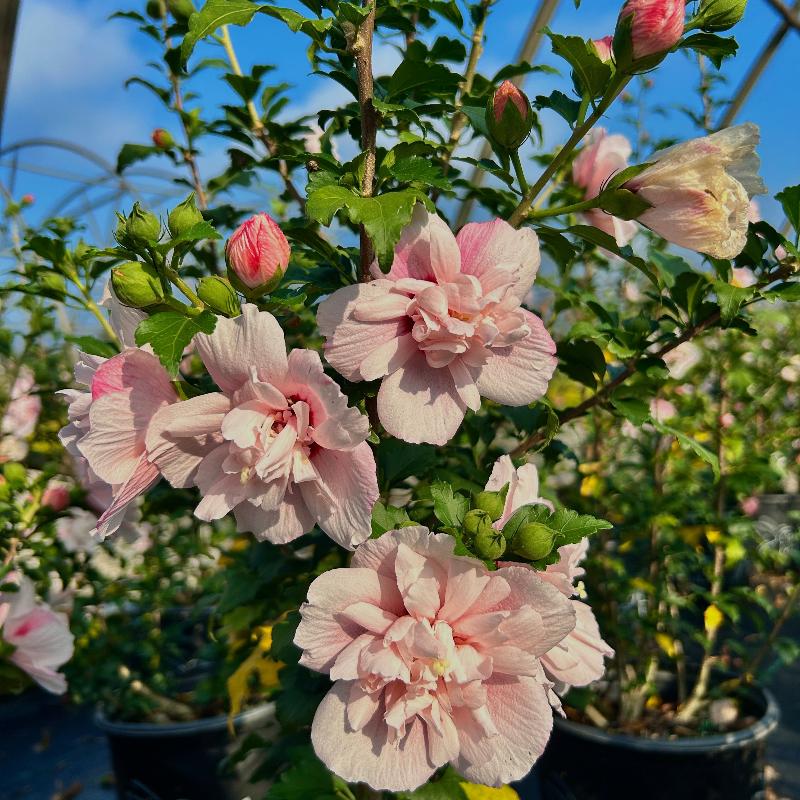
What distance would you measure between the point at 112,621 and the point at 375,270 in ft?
5.66

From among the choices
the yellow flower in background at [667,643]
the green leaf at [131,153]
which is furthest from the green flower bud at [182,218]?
the yellow flower in background at [667,643]

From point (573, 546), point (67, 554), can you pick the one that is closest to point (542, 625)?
point (573, 546)

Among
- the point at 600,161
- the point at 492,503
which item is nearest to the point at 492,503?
the point at 492,503

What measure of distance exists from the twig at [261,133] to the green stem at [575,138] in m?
0.41

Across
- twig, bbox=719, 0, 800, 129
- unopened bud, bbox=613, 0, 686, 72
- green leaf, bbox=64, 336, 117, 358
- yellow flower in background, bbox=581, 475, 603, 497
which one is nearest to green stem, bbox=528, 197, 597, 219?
unopened bud, bbox=613, 0, 686, 72

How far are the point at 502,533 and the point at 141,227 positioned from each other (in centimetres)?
38

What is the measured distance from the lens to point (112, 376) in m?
0.58

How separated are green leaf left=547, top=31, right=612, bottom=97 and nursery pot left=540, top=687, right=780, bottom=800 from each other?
1.42 m

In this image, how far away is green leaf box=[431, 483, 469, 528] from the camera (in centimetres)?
60

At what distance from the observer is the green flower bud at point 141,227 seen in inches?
22.3

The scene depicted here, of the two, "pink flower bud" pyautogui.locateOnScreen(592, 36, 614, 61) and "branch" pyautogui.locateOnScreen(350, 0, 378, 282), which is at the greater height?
"pink flower bud" pyautogui.locateOnScreen(592, 36, 614, 61)

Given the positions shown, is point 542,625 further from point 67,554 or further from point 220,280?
point 67,554

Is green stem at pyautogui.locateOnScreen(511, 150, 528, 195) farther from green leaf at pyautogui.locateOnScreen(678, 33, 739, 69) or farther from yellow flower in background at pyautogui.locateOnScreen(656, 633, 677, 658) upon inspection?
yellow flower in background at pyautogui.locateOnScreen(656, 633, 677, 658)

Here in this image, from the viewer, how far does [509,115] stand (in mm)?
647
